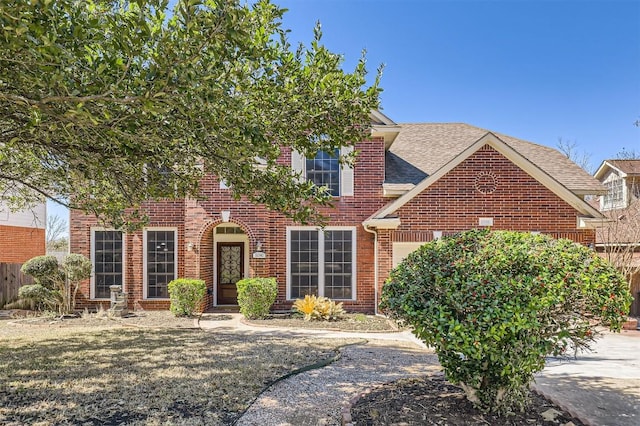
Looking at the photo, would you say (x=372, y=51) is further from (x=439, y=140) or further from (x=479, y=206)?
(x=439, y=140)

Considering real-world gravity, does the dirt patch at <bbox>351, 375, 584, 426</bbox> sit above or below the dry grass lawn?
above

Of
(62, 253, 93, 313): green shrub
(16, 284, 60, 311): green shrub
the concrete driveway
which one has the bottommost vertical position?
the concrete driveway

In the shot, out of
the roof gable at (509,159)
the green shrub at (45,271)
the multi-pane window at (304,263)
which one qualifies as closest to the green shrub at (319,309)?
the multi-pane window at (304,263)

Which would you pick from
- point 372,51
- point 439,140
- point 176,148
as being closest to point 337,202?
point 439,140

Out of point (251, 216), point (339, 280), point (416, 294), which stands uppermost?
point (251, 216)

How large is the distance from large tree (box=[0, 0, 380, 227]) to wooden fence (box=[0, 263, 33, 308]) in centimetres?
824

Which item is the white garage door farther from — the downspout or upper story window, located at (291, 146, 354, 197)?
upper story window, located at (291, 146, 354, 197)

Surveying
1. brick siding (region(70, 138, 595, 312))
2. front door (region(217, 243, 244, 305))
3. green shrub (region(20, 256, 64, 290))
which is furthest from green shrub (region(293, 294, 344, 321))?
green shrub (region(20, 256, 64, 290))

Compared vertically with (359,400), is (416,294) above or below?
above

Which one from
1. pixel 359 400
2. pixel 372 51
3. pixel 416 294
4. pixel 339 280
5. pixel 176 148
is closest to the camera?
pixel 416 294

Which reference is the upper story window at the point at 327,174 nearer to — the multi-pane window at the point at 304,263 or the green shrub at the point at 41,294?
the multi-pane window at the point at 304,263

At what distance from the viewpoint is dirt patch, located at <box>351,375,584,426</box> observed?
4105 mm

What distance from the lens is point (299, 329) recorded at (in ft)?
32.9

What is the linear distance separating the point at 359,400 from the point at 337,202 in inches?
315
